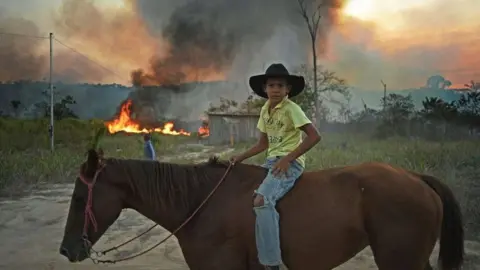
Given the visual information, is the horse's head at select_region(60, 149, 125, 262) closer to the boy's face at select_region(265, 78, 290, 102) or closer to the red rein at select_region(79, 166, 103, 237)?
the red rein at select_region(79, 166, 103, 237)

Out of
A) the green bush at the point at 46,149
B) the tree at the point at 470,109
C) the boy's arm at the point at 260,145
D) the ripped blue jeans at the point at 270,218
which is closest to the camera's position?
the ripped blue jeans at the point at 270,218

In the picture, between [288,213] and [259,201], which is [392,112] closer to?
[288,213]

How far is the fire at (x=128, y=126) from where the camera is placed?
55.3ft

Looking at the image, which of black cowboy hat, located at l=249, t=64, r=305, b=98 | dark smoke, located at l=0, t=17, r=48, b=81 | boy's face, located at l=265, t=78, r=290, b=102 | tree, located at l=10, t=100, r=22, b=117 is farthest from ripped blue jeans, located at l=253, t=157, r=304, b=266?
tree, located at l=10, t=100, r=22, b=117

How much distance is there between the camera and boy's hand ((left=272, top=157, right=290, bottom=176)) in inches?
103

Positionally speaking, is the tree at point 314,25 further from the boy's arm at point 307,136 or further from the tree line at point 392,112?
the boy's arm at point 307,136

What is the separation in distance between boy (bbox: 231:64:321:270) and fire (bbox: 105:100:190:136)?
14.1m

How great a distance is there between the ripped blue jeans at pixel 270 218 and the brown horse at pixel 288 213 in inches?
2.7

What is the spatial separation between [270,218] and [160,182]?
73 cm

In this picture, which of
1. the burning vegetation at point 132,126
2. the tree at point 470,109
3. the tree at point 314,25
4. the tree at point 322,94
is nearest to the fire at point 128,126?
the burning vegetation at point 132,126

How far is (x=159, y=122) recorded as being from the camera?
20016 mm

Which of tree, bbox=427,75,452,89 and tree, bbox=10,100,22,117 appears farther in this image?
tree, bbox=10,100,22,117

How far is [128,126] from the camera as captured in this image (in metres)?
→ 17.8

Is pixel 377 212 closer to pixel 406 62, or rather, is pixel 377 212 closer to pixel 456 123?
pixel 456 123
